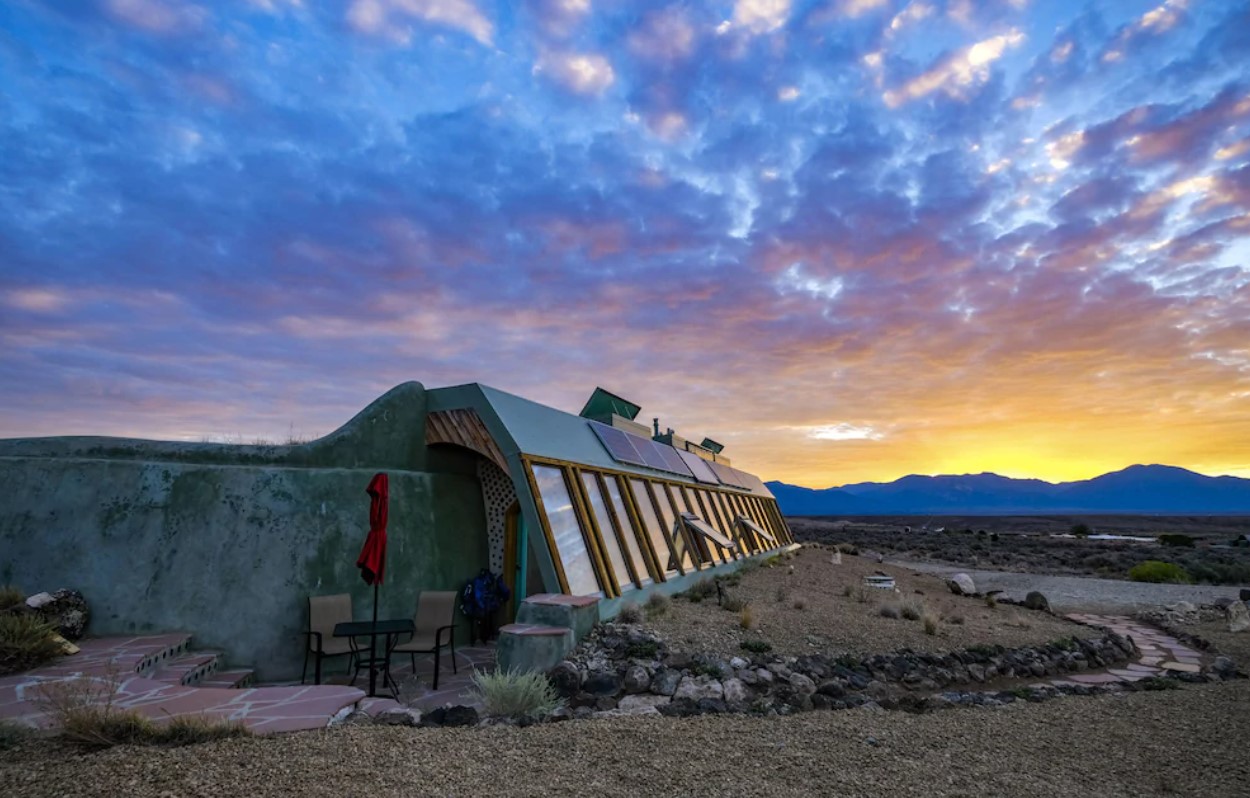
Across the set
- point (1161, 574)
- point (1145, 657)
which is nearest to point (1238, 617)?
point (1145, 657)

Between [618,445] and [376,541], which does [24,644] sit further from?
[618,445]

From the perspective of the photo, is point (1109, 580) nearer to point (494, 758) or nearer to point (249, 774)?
point (494, 758)

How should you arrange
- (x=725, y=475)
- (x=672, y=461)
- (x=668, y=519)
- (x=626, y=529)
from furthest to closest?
(x=725, y=475)
(x=672, y=461)
(x=668, y=519)
(x=626, y=529)

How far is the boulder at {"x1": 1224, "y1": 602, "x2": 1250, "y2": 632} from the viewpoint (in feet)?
43.9

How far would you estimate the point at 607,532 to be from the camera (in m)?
11.6

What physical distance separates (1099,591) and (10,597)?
88.8ft

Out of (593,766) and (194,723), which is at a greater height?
(194,723)

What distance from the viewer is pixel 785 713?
6.58 metres

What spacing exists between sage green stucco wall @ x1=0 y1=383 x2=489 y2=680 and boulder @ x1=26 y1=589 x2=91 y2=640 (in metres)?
0.12

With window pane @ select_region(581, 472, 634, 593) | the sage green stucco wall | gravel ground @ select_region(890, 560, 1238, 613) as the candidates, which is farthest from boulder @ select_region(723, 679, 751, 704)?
gravel ground @ select_region(890, 560, 1238, 613)

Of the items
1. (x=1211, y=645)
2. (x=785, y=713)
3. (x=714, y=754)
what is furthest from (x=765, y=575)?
(x=714, y=754)

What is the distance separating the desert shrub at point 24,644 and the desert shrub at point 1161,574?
103 feet

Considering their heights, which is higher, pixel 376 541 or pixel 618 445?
pixel 618 445

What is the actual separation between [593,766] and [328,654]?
5.15 m
